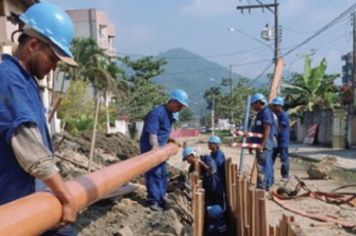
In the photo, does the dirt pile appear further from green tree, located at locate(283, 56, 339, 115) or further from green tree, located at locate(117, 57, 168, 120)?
green tree, located at locate(117, 57, 168, 120)

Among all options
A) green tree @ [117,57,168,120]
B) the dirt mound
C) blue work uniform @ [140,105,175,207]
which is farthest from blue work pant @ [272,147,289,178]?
green tree @ [117,57,168,120]

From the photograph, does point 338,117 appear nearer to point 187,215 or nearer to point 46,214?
point 187,215

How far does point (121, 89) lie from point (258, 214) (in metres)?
36.4

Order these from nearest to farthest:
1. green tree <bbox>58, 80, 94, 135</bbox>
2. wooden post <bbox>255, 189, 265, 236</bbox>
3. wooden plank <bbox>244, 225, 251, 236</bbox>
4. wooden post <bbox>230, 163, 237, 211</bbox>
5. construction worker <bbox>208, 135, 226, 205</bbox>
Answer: wooden post <bbox>255, 189, 265, 236</bbox> → wooden plank <bbox>244, 225, 251, 236</bbox> → wooden post <bbox>230, 163, 237, 211</bbox> → construction worker <bbox>208, 135, 226, 205</bbox> → green tree <bbox>58, 80, 94, 135</bbox>

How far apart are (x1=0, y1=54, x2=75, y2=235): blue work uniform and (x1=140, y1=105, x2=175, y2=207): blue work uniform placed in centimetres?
422

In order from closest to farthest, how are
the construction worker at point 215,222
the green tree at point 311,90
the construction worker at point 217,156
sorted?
the construction worker at point 215,222 < the construction worker at point 217,156 < the green tree at point 311,90

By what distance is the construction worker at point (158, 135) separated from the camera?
7.23 metres

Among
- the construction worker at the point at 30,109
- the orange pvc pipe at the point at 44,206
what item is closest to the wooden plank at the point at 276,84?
the orange pvc pipe at the point at 44,206

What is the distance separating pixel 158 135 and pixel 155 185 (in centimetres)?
66

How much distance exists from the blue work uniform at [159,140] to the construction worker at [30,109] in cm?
425

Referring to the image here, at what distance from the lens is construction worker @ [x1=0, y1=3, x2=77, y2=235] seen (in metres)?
2.66

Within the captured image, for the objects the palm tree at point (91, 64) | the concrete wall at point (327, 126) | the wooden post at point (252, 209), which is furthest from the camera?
the palm tree at point (91, 64)

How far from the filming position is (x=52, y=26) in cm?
284

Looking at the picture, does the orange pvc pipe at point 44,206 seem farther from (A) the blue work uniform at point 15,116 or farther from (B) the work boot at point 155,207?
A: (B) the work boot at point 155,207
